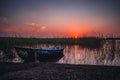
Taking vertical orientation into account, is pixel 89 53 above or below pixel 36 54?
below

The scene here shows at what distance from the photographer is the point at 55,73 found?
703 centimetres

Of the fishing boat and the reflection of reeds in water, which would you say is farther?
the reflection of reeds in water

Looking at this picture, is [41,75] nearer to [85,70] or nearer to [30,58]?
[85,70]

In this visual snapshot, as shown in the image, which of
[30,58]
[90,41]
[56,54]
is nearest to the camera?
[30,58]

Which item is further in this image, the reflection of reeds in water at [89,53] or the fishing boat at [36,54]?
the reflection of reeds in water at [89,53]

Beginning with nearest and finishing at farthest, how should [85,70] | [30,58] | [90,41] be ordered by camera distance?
[85,70], [30,58], [90,41]

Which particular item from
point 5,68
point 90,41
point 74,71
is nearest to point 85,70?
point 74,71

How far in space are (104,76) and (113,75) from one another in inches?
16.7

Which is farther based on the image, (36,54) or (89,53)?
(89,53)

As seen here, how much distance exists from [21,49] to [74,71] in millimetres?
6488

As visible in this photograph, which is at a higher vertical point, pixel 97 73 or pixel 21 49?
pixel 21 49

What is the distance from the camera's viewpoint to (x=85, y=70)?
24.9ft

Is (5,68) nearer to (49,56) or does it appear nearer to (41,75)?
(41,75)

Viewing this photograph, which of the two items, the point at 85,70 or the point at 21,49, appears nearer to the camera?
the point at 85,70
